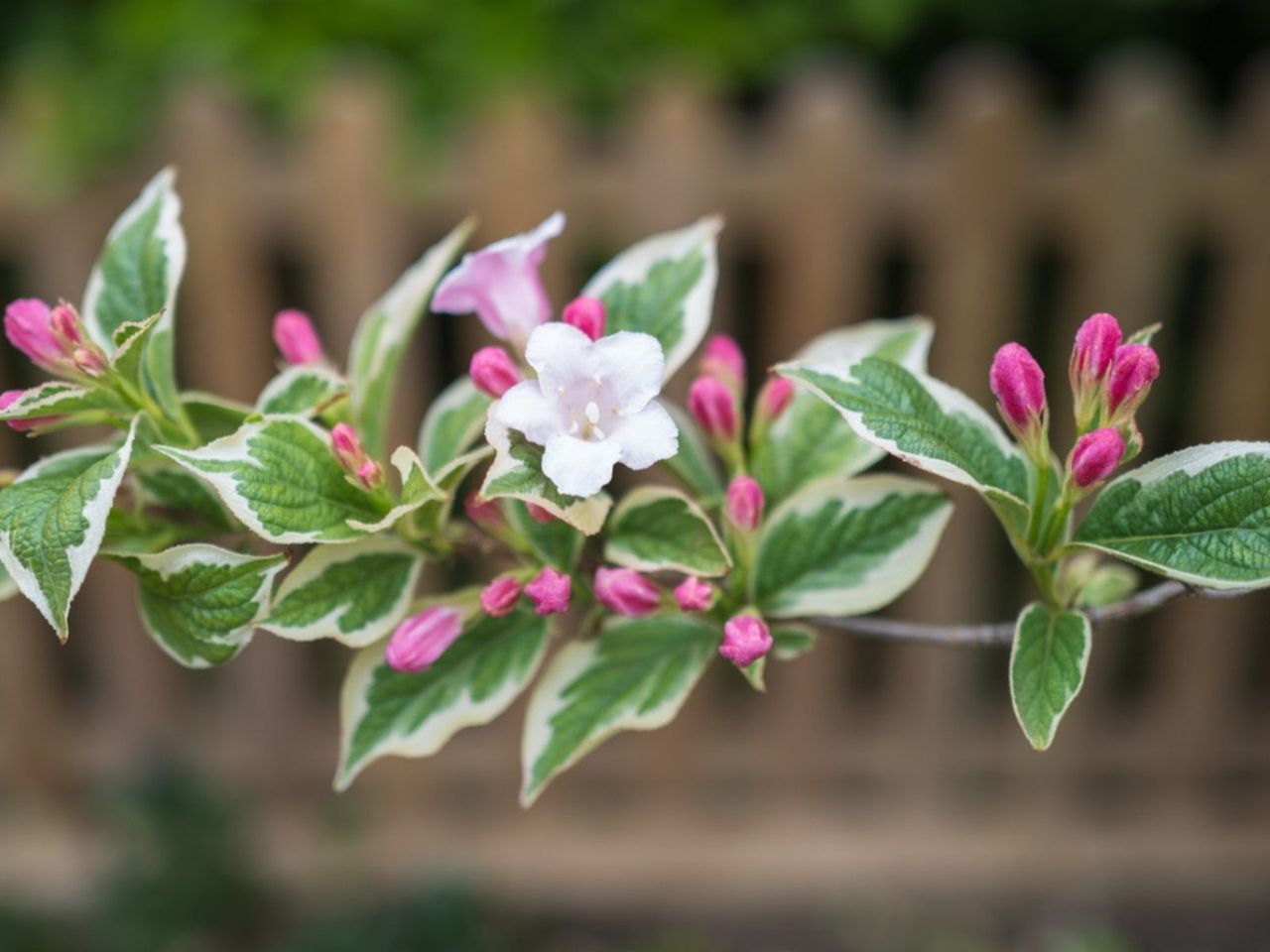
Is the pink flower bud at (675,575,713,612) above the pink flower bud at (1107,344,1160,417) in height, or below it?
below

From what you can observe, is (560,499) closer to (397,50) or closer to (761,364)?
(397,50)

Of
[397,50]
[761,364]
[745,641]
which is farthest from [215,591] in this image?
[761,364]

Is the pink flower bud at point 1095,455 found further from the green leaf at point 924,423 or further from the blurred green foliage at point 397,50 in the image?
the blurred green foliage at point 397,50

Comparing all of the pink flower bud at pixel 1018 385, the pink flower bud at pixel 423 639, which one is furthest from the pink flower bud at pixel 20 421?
the pink flower bud at pixel 1018 385

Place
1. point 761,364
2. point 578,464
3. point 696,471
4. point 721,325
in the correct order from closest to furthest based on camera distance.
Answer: point 578,464
point 696,471
point 721,325
point 761,364

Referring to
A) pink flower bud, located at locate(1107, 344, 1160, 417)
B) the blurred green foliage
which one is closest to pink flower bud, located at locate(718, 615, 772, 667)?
pink flower bud, located at locate(1107, 344, 1160, 417)

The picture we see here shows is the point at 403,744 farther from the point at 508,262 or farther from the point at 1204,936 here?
the point at 1204,936

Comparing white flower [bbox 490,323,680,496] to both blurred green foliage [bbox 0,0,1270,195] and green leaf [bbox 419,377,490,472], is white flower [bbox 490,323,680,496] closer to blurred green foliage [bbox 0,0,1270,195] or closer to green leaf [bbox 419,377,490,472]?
green leaf [bbox 419,377,490,472]
